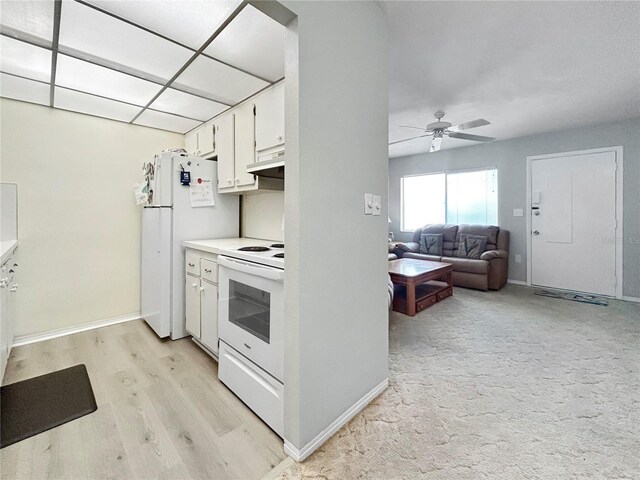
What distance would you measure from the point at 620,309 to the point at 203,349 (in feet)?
15.3

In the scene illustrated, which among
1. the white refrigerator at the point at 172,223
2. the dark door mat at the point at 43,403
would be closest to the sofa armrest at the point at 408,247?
the white refrigerator at the point at 172,223

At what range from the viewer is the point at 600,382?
1.95 m

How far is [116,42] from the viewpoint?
5.85 ft

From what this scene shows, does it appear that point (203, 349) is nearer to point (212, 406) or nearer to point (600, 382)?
point (212, 406)

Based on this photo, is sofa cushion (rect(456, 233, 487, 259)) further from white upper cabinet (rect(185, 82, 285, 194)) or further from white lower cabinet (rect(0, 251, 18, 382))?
white lower cabinet (rect(0, 251, 18, 382))

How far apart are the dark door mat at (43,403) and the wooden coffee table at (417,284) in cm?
280

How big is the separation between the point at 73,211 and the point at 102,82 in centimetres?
136

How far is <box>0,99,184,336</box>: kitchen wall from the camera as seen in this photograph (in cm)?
262

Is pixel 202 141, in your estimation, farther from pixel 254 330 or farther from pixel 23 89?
pixel 254 330

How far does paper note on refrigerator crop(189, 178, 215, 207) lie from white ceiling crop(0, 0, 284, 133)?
0.71m

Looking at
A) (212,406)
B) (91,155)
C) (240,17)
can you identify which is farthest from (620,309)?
(91,155)

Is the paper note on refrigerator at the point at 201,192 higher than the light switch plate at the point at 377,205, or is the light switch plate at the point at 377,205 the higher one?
the paper note on refrigerator at the point at 201,192

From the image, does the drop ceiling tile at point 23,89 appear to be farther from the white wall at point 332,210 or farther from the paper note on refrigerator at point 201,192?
the white wall at point 332,210

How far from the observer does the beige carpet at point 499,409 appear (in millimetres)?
1297
